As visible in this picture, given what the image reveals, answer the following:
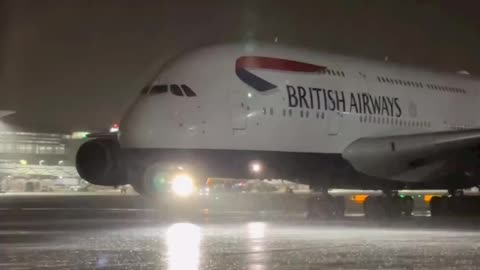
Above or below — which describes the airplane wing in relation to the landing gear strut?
above

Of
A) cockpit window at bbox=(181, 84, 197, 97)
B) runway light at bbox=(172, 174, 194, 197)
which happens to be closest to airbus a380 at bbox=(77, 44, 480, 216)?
cockpit window at bbox=(181, 84, 197, 97)

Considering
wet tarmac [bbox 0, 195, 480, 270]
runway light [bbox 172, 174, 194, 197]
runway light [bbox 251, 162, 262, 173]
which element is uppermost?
runway light [bbox 251, 162, 262, 173]

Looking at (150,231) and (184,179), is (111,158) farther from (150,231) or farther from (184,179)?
(150,231)

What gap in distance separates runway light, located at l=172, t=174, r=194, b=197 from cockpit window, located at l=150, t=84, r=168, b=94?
239 centimetres

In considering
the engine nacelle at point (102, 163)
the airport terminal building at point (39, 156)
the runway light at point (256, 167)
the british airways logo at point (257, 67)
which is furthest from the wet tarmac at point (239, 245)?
the airport terminal building at point (39, 156)

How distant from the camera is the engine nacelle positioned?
2419 cm

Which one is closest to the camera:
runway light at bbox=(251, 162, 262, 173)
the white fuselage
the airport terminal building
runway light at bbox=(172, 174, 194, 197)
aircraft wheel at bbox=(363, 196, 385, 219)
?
runway light at bbox=(172, 174, 194, 197)

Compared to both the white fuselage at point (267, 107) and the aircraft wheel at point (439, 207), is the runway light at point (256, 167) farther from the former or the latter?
the aircraft wheel at point (439, 207)

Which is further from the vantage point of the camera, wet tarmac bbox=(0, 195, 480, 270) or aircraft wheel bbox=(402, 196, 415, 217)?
aircraft wheel bbox=(402, 196, 415, 217)

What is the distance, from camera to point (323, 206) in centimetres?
2506

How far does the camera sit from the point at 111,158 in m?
24.3

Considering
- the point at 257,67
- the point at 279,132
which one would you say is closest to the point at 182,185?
the point at 279,132

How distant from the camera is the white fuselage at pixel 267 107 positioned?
22.1 metres

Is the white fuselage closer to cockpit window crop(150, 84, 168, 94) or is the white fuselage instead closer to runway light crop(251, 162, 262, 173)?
cockpit window crop(150, 84, 168, 94)
